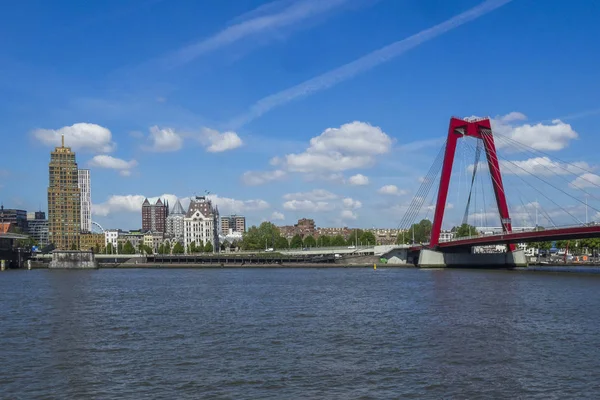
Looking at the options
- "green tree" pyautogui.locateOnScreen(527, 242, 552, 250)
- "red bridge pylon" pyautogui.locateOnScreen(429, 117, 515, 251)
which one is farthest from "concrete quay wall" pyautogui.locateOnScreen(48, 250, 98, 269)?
"green tree" pyautogui.locateOnScreen(527, 242, 552, 250)

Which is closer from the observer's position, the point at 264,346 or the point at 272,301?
the point at 264,346

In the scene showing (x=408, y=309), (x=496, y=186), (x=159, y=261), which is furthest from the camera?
(x=159, y=261)

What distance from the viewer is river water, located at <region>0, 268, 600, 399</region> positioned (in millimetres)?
19109

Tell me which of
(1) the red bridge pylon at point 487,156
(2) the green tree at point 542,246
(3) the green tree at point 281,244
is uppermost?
(1) the red bridge pylon at point 487,156

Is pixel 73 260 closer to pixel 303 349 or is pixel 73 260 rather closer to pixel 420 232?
pixel 420 232

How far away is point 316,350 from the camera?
24812mm

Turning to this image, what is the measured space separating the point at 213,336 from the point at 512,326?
1421 centimetres

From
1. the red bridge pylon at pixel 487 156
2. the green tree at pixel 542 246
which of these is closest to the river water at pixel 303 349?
the red bridge pylon at pixel 487 156

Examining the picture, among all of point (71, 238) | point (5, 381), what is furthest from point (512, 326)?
point (71, 238)

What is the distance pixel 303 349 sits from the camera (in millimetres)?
25031

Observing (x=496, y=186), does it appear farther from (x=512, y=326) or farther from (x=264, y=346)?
(x=264, y=346)

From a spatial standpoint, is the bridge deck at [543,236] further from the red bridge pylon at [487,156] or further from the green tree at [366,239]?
A: the green tree at [366,239]

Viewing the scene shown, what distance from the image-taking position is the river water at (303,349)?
19.1 m

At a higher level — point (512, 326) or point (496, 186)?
point (496, 186)
